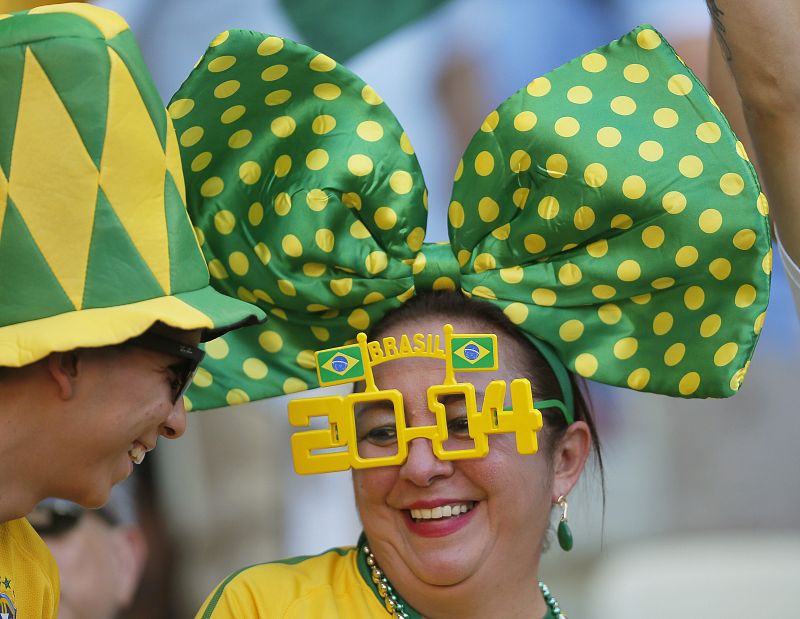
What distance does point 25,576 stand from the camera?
2061 millimetres

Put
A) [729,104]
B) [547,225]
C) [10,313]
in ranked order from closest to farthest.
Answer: [10,313] < [547,225] < [729,104]

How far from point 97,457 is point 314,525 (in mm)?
1959

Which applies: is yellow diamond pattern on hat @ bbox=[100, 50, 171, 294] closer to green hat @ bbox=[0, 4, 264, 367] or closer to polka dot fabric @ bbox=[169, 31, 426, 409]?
green hat @ bbox=[0, 4, 264, 367]

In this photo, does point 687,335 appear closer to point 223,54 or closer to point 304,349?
point 304,349

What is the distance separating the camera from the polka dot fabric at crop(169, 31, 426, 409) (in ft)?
7.68

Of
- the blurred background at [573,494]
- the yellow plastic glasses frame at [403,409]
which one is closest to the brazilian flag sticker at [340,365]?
the yellow plastic glasses frame at [403,409]

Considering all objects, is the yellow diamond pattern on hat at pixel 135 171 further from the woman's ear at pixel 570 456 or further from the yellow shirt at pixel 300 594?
the woman's ear at pixel 570 456

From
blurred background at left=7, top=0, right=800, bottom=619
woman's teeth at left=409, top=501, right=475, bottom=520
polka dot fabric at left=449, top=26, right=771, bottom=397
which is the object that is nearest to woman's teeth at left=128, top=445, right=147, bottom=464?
woman's teeth at left=409, top=501, right=475, bottom=520

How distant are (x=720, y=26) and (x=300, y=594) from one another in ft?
4.68

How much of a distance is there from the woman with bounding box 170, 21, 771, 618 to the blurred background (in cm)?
124

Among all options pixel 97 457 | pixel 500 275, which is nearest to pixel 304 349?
pixel 500 275

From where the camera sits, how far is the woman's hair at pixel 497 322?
7.83ft

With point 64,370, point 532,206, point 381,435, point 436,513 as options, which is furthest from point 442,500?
point 64,370

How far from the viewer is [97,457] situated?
5.86ft
